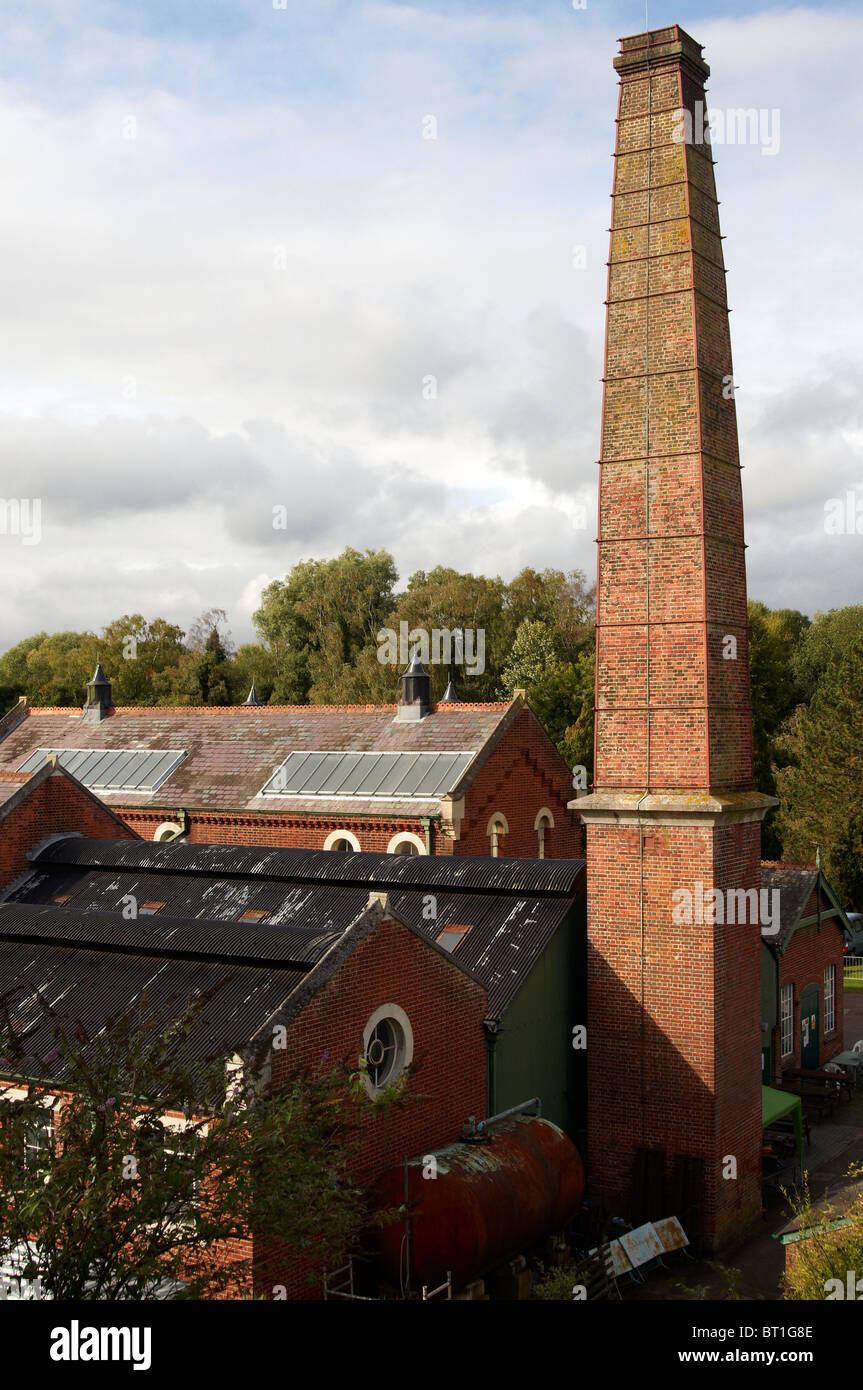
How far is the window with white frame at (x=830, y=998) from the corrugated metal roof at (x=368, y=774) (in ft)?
36.1

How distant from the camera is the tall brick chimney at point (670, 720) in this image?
1889 centimetres

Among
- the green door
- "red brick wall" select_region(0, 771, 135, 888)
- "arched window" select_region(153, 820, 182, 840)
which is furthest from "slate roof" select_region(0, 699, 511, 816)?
the green door

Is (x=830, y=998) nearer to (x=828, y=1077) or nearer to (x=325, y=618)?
(x=828, y=1077)

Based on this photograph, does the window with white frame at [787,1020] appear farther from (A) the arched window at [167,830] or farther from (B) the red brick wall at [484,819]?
(A) the arched window at [167,830]

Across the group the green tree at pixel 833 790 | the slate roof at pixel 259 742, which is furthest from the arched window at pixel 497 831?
the green tree at pixel 833 790

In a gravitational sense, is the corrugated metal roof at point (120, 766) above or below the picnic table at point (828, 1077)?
above

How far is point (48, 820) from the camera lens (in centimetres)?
2684

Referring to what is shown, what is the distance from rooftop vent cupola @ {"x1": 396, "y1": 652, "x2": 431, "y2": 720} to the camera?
36031mm

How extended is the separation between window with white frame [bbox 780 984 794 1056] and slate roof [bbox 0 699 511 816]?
9861 millimetres

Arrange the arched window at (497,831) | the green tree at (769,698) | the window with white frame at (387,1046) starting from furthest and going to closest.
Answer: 1. the green tree at (769,698)
2. the arched window at (497,831)
3. the window with white frame at (387,1046)

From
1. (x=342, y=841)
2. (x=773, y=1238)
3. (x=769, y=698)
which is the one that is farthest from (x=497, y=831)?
(x=769, y=698)

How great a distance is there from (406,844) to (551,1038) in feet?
43.6

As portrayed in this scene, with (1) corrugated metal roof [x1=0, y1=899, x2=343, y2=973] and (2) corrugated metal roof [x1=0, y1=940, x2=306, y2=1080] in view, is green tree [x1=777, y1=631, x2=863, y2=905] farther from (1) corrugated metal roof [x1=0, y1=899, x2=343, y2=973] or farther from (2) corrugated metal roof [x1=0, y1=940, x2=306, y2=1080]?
(2) corrugated metal roof [x1=0, y1=940, x2=306, y2=1080]
